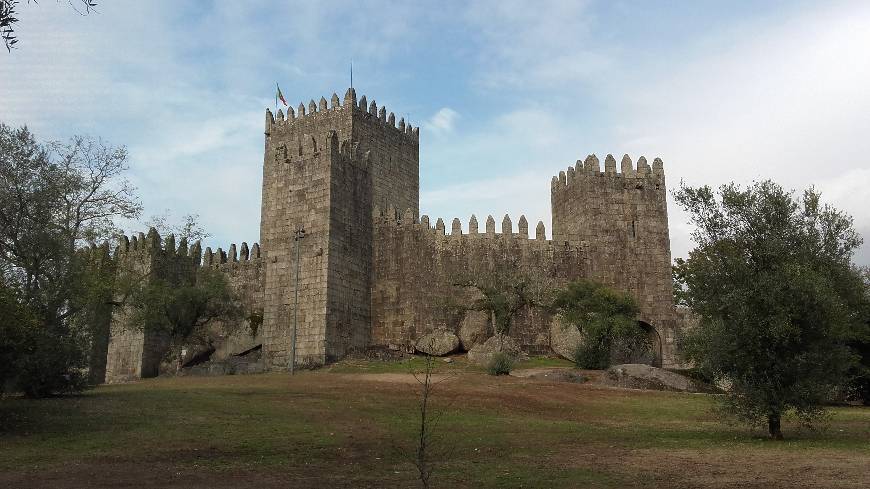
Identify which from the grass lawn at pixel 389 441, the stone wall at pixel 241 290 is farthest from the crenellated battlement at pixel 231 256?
the grass lawn at pixel 389 441

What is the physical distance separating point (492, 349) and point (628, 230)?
35.4 ft

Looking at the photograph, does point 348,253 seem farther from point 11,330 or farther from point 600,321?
point 11,330

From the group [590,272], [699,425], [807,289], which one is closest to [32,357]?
[699,425]

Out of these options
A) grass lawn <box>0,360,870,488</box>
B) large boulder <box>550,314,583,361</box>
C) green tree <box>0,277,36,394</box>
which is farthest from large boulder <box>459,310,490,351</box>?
green tree <box>0,277,36,394</box>

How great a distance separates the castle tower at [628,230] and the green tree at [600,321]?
2663 millimetres

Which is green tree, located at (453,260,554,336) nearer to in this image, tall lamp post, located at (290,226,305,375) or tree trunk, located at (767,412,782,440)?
tall lamp post, located at (290,226,305,375)

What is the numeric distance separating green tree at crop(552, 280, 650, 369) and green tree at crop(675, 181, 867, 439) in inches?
681

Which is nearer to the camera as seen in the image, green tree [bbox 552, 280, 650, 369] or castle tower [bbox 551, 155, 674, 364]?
green tree [bbox 552, 280, 650, 369]

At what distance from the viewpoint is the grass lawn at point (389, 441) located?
14.7m

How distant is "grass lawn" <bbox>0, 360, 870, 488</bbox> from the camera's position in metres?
14.7

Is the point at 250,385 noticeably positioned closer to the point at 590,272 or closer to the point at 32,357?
the point at 32,357

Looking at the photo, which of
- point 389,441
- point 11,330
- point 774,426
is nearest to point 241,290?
point 11,330

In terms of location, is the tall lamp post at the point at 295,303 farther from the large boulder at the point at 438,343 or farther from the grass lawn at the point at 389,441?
the grass lawn at the point at 389,441

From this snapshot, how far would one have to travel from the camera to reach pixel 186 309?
43.0m
